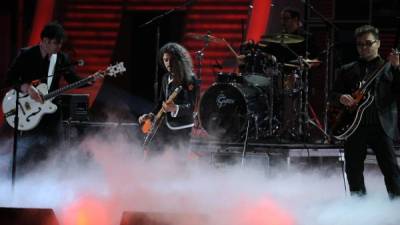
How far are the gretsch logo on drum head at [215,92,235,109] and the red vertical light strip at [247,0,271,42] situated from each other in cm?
191

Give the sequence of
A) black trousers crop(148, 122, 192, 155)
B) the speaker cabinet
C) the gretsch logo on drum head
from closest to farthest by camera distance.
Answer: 1. the speaker cabinet
2. black trousers crop(148, 122, 192, 155)
3. the gretsch logo on drum head

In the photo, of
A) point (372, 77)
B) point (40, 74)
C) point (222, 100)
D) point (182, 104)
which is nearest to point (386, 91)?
point (372, 77)

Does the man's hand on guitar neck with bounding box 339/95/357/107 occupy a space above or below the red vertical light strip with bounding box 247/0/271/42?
below

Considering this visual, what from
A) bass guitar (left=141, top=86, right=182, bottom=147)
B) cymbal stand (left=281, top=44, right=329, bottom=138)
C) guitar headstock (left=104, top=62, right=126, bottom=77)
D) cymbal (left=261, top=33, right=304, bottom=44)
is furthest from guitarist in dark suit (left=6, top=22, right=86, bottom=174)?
cymbal stand (left=281, top=44, right=329, bottom=138)

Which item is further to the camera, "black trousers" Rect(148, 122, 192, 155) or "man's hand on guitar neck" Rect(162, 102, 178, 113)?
"black trousers" Rect(148, 122, 192, 155)

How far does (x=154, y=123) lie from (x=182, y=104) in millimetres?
363

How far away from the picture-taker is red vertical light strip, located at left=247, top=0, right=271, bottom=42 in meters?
10.6

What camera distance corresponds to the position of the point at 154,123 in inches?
261

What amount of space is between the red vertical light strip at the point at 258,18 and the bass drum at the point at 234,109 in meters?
1.87

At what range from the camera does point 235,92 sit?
9.05 meters

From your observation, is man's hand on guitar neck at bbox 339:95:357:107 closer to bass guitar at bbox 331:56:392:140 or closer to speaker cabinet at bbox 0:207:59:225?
bass guitar at bbox 331:56:392:140

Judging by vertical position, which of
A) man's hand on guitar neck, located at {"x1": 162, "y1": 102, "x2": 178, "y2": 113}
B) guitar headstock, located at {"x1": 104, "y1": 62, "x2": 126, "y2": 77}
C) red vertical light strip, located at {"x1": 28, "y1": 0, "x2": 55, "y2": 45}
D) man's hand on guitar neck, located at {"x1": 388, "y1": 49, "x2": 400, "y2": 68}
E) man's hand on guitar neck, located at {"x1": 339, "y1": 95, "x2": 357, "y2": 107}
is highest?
red vertical light strip, located at {"x1": 28, "y1": 0, "x2": 55, "y2": 45}

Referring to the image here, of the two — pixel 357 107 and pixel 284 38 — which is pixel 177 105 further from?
pixel 284 38

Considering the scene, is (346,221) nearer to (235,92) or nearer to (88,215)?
(88,215)
